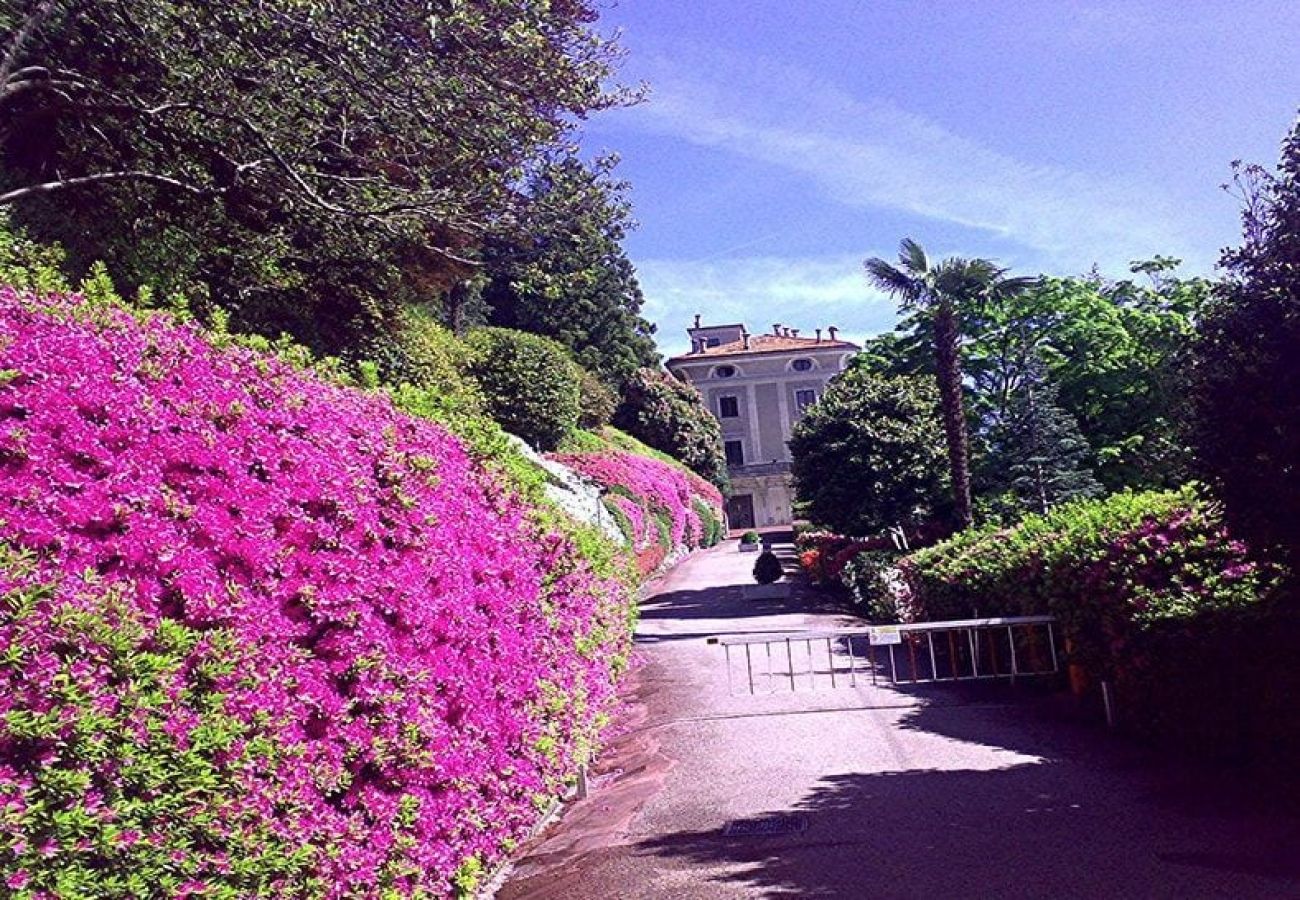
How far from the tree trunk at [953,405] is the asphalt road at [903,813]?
33.4 ft

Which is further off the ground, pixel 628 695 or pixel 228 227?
pixel 228 227

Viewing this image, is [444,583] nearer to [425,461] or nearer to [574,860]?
[425,461]

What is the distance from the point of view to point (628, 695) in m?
11.2

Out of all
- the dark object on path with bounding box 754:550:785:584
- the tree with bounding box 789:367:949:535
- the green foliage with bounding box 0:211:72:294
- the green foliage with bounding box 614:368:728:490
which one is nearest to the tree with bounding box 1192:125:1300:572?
the green foliage with bounding box 0:211:72:294

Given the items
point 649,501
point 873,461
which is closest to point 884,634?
point 873,461

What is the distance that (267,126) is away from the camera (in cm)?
946

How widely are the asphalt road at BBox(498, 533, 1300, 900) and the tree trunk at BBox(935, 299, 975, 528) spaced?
33.4ft

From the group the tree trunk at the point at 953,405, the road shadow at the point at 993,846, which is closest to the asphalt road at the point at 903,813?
the road shadow at the point at 993,846

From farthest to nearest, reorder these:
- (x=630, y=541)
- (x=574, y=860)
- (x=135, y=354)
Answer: (x=630, y=541) → (x=574, y=860) → (x=135, y=354)

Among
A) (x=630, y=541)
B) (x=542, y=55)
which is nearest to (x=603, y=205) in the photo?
(x=542, y=55)

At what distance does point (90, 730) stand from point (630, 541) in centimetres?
2150

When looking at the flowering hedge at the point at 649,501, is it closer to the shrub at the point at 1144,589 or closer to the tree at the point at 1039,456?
the tree at the point at 1039,456

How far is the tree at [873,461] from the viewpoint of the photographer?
21250 millimetres

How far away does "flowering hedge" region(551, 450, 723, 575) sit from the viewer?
25422 mm
